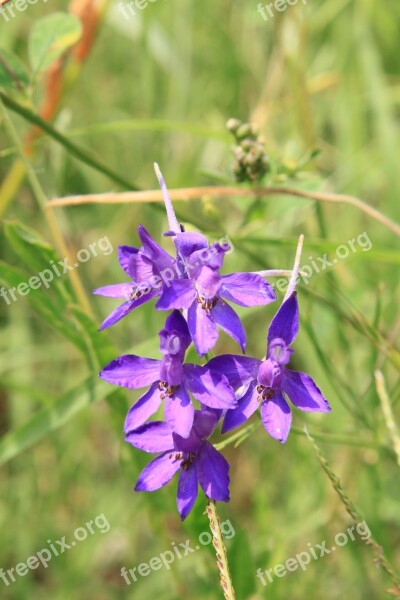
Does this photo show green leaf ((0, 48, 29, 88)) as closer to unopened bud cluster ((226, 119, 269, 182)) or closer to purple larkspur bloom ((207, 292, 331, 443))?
unopened bud cluster ((226, 119, 269, 182))

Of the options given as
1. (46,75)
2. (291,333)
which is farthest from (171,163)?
(291,333)

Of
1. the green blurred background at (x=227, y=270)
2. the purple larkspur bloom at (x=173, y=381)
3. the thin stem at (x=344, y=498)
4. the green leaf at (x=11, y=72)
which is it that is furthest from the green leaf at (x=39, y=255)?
the thin stem at (x=344, y=498)

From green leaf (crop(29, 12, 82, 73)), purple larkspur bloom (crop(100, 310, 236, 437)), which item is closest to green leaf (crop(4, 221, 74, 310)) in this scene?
green leaf (crop(29, 12, 82, 73))

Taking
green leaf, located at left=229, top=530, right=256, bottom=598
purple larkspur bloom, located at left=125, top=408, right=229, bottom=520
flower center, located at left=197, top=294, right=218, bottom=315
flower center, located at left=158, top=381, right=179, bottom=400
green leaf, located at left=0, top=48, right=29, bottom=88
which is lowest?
green leaf, located at left=229, top=530, right=256, bottom=598

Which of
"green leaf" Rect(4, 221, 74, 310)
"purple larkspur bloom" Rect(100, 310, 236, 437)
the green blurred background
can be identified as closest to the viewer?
"purple larkspur bloom" Rect(100, 310, 236, 437)

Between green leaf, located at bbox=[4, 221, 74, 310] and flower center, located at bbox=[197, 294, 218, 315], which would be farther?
green leaf, located at bbox=[4, 221, 74, 310]

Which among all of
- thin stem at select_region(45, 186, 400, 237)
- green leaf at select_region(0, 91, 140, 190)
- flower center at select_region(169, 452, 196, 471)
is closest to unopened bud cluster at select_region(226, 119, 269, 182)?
thin stem at select_region(45, 186, 400, 237)

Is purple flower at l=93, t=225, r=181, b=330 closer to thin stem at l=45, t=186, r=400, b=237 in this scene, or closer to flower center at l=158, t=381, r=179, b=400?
flower center at l=158, t=381, r=179, b=400

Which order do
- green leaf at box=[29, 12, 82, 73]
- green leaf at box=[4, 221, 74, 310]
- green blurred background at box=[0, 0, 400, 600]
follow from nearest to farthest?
green leaf at box=[4, 221, 74, 310]
green leaf at box=[29, 12, 82, 73]
green blurred background at box=[0, 0, 400, 600]

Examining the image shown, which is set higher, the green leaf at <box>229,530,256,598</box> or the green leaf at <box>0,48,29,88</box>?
the green leaf at <box>0,48,29,88</box>
